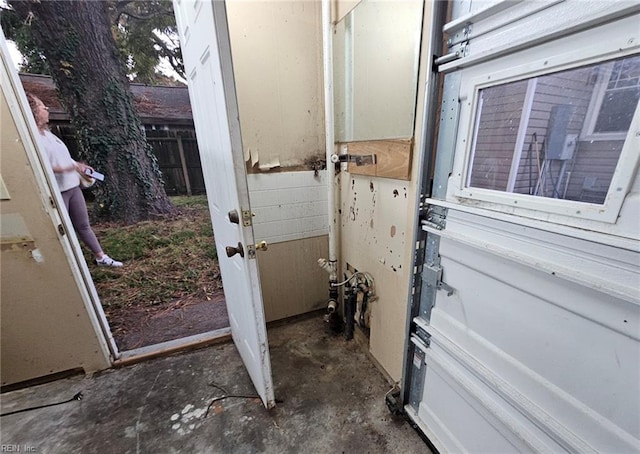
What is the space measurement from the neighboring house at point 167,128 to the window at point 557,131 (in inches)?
109

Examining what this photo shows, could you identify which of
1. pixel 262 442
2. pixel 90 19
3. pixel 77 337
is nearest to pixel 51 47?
pixel 90 19

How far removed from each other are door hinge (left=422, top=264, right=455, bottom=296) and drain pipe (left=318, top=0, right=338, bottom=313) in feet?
2.76

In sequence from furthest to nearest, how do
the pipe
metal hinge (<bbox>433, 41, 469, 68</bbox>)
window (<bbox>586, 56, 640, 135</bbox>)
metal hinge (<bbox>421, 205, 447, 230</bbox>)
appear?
the pipe < metal hinge (<bbox>421, 205, 447, 230</bbox>) < metal hinge (<bbox>433, 41, 469, 68</bbox>) < window (<bbox>586, 56, 640, 135</bbox>)

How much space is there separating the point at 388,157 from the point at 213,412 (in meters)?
1.70

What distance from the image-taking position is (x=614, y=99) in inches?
21.1

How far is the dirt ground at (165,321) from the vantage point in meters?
1.98

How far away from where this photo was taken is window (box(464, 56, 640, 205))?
0.54 metres

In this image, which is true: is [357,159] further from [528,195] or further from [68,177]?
[68,177]

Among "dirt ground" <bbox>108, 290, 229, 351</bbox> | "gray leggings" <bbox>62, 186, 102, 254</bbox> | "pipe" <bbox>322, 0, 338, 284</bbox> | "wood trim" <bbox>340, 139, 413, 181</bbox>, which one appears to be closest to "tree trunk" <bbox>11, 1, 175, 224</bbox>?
"gray leggings" <bbox>62, 186, 102, 254</bbox>

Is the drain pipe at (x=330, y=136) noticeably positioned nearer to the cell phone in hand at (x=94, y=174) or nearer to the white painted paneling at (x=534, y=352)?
the white painted paneling at (x=534, y=352)

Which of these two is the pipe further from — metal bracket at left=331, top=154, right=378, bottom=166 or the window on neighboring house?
the window on neighboring house

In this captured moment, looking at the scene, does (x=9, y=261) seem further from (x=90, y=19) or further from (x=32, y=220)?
(x=90, y=19)

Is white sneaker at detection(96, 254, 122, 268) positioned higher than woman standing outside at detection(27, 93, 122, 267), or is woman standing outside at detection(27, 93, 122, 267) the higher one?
woman standing outside at detection(27, 93, 122, 267)

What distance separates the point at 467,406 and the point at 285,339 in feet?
4.28
